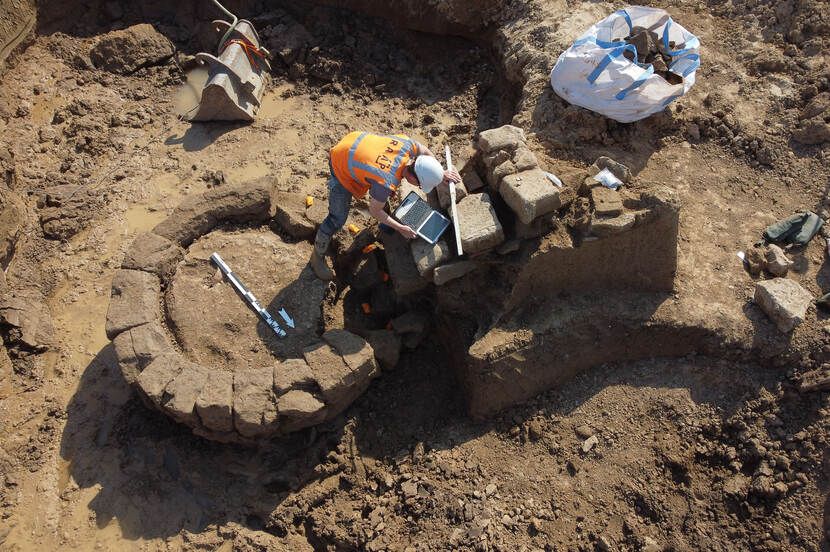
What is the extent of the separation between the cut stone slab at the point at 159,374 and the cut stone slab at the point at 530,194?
3.03 meters

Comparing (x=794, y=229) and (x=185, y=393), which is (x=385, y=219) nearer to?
(x=185, y=393)

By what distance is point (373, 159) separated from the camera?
485cm

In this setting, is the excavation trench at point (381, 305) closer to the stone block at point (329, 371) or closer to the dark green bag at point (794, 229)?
the stone block at point (329, 371)

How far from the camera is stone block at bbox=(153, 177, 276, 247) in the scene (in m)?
5.65

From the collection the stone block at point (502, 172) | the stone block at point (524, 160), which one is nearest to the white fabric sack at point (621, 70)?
the stone block at point (524, 160)

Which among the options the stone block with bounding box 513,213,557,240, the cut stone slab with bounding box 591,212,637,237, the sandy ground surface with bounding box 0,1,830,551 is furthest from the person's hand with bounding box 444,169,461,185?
the cut stone slab with bounding box 591,212,637,237

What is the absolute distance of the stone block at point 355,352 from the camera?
481cm

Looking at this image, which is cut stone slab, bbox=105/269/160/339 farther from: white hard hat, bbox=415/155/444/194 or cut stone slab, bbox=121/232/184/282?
white hard hat, bbox=415/155/444/194

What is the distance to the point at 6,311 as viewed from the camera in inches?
227

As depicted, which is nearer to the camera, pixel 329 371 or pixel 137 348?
pixel 329 371

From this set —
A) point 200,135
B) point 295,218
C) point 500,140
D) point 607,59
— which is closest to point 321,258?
point 295,218

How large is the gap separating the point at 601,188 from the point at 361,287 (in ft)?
7.77

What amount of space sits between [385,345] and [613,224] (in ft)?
7.15

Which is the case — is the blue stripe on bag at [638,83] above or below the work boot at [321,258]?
above
